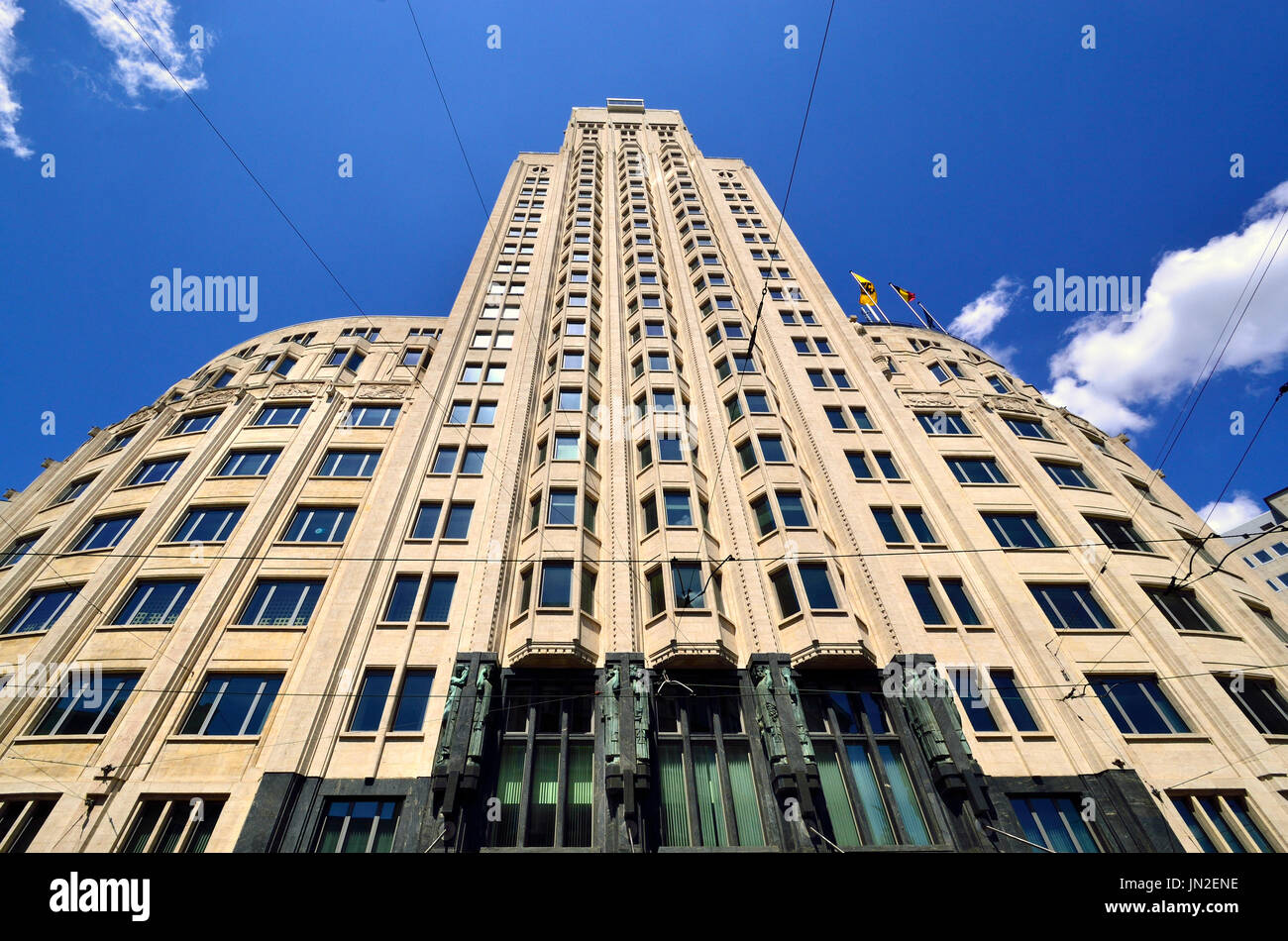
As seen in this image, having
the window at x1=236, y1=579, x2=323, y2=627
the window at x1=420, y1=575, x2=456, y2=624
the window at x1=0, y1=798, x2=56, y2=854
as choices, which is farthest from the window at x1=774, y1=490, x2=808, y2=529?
the window at x1=0, y1=798, x2=56, y2=854

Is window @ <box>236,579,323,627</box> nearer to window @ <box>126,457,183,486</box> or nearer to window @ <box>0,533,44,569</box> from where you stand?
window @ <box>126,457,183,486</box>

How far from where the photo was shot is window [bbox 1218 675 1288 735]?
20.6 meters

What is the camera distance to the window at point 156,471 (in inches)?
1104

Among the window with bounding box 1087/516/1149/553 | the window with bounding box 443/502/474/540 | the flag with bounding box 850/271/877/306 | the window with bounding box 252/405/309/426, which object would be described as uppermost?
the flag with bounding box 850/271/877/306

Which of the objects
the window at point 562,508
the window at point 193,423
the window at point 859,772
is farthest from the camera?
the window at point 193,423

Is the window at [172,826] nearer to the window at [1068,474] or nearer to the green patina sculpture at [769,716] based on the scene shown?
the green patina sculpture at [769,716]

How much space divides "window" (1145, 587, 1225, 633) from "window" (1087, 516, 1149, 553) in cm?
227

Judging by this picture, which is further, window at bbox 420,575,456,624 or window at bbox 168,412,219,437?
window at bbox 168,412,219,437

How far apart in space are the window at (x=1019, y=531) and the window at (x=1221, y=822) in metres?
10.6

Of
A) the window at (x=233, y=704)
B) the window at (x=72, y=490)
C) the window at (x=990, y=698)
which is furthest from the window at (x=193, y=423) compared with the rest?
the window at (x=990, y=698)

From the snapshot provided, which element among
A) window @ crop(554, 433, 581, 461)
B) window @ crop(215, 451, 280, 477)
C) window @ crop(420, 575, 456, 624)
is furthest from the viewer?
window @ crop(554, 433, 581, 461)

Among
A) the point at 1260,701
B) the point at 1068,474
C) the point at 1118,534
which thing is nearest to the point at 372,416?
the point at 1068,474
